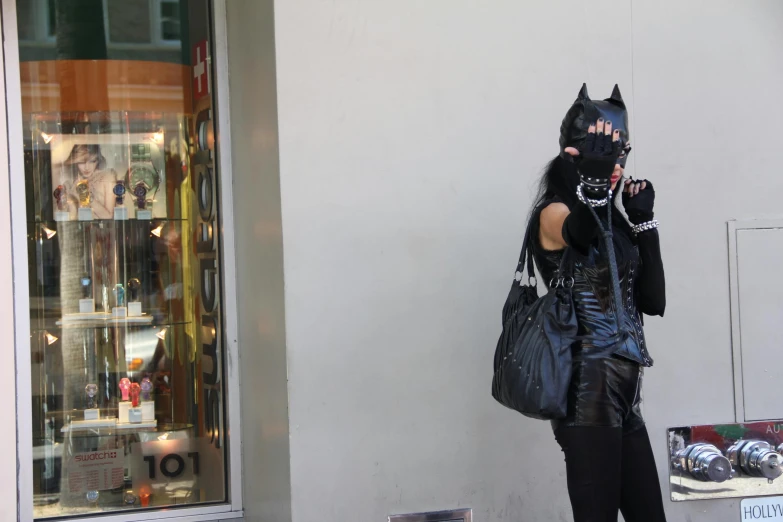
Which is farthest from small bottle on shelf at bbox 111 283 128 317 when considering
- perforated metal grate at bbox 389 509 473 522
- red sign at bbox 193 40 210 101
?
perforated metal grate at bbox 389 509 473 522

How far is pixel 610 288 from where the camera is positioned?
Result: 10.8ft

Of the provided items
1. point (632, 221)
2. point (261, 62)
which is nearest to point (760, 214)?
point (632, 221)

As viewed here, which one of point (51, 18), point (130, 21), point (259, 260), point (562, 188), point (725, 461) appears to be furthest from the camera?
point (130, 21)

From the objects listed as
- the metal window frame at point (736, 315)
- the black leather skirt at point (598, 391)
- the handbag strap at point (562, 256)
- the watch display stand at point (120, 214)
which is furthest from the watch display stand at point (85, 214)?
the metal window frame at point (736, 315)

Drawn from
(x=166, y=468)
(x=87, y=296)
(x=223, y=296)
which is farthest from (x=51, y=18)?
(x=166, y=468)

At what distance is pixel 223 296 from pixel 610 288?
228 centimetres

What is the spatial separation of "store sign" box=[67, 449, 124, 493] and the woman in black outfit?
262 cm

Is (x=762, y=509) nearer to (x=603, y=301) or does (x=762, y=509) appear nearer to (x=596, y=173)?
(x=603, y=301)

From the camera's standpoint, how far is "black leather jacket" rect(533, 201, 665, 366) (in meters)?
3.23

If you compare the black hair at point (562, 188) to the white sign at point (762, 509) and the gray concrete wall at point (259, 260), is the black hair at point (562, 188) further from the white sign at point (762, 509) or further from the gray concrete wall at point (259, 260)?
the white sign at point (762, 509)

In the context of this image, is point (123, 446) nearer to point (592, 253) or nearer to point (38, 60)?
point (38, 60)

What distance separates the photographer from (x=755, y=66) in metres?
4.71

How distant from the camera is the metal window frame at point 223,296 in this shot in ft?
14.8

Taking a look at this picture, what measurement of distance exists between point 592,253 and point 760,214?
1.90 metres
